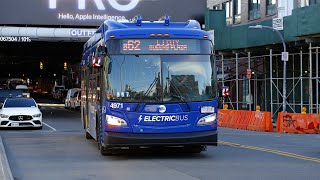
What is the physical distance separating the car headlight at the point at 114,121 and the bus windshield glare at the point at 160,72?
44 centimetres

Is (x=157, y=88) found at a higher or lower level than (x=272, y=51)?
lower

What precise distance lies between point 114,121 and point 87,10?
79.8ft

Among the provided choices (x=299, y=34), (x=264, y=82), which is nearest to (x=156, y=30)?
(x=299, y=34)

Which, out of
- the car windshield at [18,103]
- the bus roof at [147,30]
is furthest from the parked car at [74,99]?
the bus roof at [147,30]

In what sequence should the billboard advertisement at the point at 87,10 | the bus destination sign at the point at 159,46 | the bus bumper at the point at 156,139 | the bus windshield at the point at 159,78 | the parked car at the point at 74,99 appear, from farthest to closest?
the parked car at the point at 74,99
the billboard advertisement at the point at 87,10
the bus destination sign at the point at 159,46
the bus windshield at the point at 159,78
the bus bumper at the point at 156,139

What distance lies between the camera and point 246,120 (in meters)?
28.6

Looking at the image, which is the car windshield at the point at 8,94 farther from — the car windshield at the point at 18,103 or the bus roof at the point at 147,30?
the bus roof at the point at 147,30

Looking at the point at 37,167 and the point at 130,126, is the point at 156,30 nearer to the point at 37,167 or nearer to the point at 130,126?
the point at 130,126

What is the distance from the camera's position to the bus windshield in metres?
13.6

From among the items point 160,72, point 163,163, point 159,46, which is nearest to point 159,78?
point 160,72

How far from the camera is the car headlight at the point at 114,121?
13.4 m

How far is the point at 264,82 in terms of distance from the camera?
40906 millimetres

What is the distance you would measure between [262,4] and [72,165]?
1228 inches

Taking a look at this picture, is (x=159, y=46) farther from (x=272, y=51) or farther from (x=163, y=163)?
(x=272, y=51)
